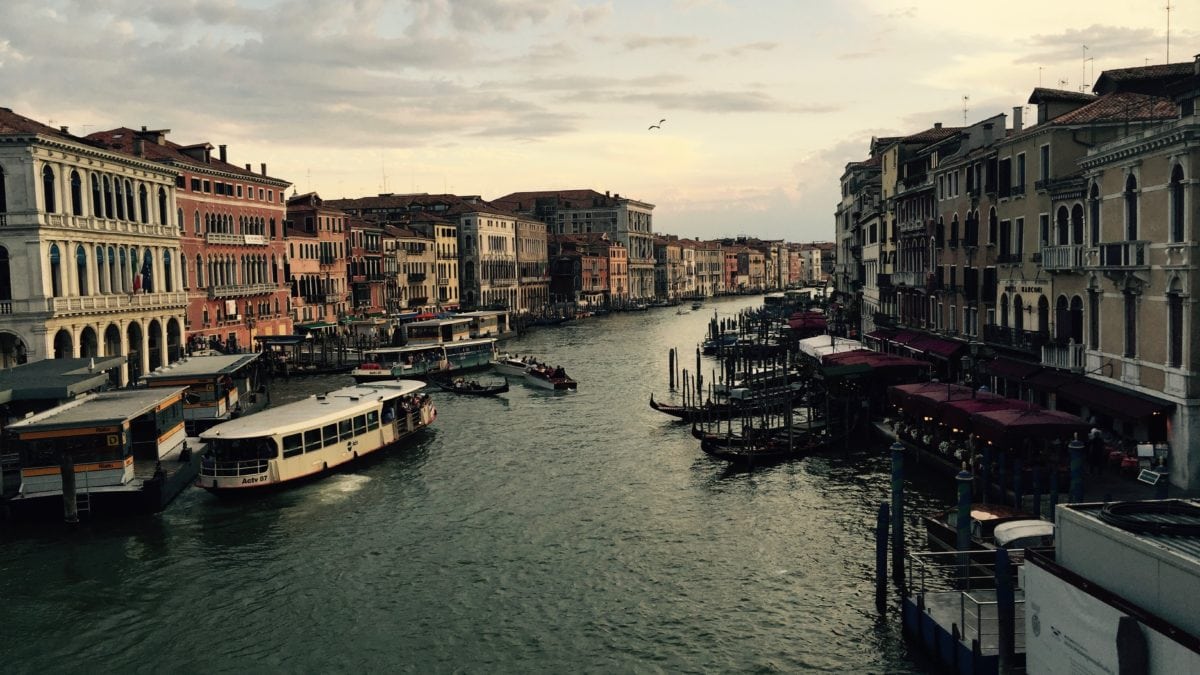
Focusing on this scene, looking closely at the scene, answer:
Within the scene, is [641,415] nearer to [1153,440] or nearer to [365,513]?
[365,513]

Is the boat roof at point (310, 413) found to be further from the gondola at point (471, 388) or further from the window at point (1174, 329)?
the window at point (1174, 329)

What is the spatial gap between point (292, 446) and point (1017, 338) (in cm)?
2124

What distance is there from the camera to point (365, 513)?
23812 millimetres

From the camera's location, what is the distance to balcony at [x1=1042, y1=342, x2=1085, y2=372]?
2498 centimetres

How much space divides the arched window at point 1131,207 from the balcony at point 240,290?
4546 cm

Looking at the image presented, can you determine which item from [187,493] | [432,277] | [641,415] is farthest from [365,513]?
[432,277]

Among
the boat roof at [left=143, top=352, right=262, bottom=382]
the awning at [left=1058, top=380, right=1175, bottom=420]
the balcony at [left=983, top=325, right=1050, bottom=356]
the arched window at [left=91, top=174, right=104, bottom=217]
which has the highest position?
the arched window at [left=91, top=174, right=104, bottom=217]

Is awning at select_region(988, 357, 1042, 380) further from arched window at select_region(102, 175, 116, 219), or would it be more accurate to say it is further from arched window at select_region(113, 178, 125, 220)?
arched window at select_region(113, 178, 125, 220)

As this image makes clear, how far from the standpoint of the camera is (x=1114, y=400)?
22094 millimetres

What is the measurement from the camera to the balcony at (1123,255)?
21470 millimetres

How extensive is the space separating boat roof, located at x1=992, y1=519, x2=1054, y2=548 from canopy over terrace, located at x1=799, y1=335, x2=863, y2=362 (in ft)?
66.5

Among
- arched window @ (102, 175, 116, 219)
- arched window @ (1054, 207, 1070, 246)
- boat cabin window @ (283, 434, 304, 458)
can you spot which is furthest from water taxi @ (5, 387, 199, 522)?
arched window @ (1054, 207, 1070, 246)

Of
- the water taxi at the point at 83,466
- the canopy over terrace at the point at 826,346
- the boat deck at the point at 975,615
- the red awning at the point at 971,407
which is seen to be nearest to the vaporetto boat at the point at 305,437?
the water taxi at the point at 83,466

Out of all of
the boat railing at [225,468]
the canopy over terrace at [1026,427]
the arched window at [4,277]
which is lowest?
the boat railing at [225,468]
